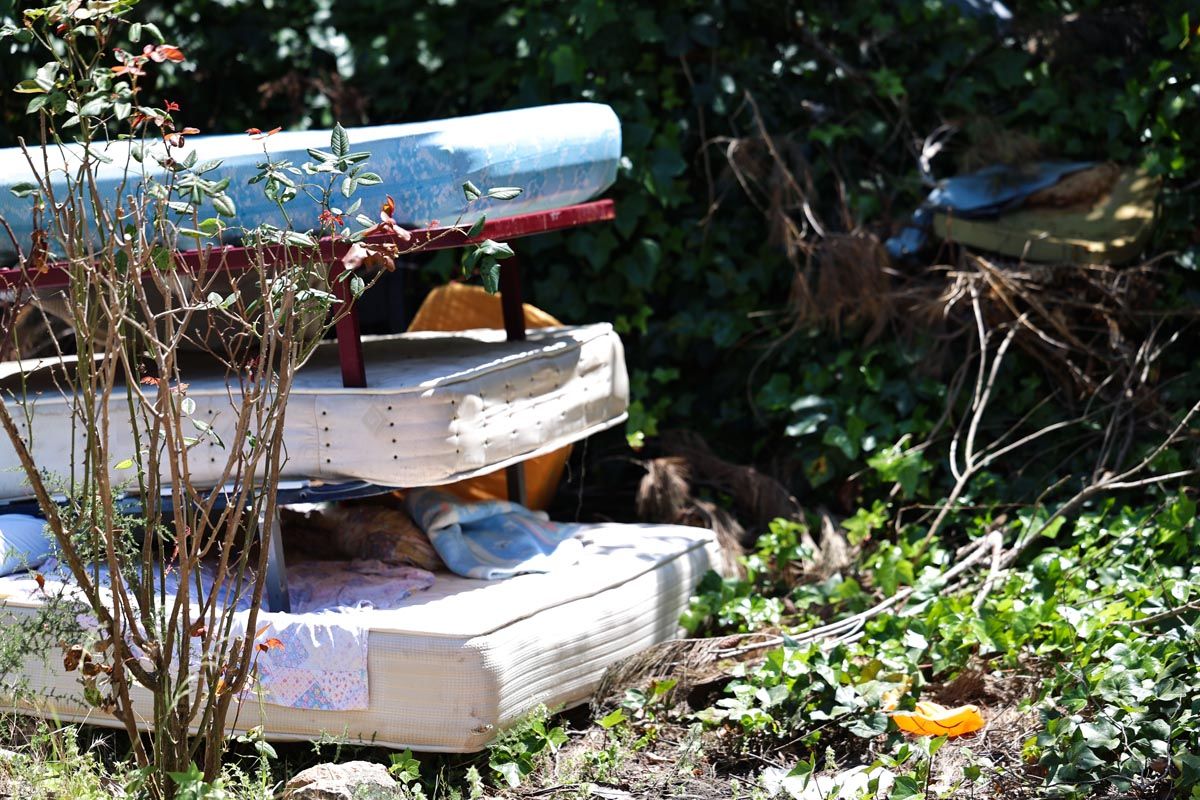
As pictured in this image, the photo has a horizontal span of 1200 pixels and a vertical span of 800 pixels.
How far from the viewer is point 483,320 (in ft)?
14.7

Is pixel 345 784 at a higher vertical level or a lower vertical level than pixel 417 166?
lower

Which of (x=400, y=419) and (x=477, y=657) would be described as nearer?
(x=477, y=657)

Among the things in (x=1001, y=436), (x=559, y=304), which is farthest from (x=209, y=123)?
(x=1001, y=436)

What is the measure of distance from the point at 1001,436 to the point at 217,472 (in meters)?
2.46

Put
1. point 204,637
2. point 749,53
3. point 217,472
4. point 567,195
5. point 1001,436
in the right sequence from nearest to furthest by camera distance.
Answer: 1. point 204,637
2. point 217,472
3. point 567,195
4. point 1001,436
5. point 749,53

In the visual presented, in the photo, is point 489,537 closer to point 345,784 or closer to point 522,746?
point 522,746

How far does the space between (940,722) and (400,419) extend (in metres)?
1.40

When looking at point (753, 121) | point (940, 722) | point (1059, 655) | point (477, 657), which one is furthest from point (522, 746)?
point (753, 121)

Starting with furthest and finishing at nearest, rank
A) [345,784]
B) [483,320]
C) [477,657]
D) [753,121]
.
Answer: [753,121]
[483,320]
[477,657]
[345,784]

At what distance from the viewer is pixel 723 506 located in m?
4.48

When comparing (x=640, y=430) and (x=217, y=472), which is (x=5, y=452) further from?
(x=640, y=430)

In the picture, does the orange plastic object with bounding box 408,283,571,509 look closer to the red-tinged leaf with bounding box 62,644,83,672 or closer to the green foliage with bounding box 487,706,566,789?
the green foliage with bounding box 487,706,566,789

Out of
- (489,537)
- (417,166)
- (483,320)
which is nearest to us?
(417,166)

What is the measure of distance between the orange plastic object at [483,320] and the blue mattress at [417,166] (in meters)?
1.06
